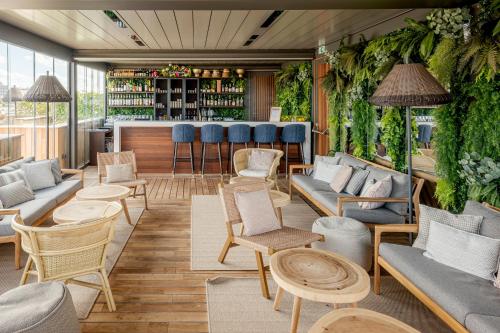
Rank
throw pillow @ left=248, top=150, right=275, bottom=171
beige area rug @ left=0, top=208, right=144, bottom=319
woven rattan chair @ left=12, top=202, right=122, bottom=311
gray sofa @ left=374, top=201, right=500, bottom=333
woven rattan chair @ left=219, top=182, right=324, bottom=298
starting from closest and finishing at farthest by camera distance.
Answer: gray sofa @ left=374, top=201, right=500, bottom=333 < woven rattan chair @ left=12, top=202, right=122, bottom=311 < beige area rug @ left=0, top=208, right=144, bottom=319 < woven rattan chair @ left=219, top=182, right=324, bottom=298 < throw pillow @ left=248, top=150, right=275, bottom=171

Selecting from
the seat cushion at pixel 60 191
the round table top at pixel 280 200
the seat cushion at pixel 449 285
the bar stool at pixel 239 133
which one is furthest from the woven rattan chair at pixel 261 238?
the bar stool at pixel 239 133

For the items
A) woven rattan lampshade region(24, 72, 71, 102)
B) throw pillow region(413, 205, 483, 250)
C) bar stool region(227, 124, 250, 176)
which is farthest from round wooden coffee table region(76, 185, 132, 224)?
bar stool region(227, 124, 250, 176)

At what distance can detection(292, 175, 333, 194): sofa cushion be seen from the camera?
5.93 metres

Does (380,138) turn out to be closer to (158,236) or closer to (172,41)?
(158,236)

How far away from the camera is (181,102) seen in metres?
13.0

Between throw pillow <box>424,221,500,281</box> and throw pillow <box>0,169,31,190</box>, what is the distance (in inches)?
180

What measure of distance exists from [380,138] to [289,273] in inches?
142

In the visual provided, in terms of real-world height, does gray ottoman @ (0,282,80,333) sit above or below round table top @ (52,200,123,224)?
below

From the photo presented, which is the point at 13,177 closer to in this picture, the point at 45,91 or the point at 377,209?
the point at 45,91

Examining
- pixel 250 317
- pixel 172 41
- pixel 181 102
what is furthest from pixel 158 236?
pixel 181 102

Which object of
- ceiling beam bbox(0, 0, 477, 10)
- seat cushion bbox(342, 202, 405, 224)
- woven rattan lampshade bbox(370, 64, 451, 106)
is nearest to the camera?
woven rattan lampshade bbox(370, 64, 451, 106)

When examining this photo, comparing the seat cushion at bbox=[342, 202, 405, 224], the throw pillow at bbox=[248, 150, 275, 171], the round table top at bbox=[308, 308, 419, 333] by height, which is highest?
the throw pillow at bbox=[248, 150, 275, 171]

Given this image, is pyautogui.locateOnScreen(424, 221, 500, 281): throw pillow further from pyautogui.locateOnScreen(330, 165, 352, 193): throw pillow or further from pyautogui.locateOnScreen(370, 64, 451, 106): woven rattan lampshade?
pyautogui.locateOnScreen(330, 165, 352, 193): throw pillow

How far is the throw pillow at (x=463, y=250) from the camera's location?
2883mm
